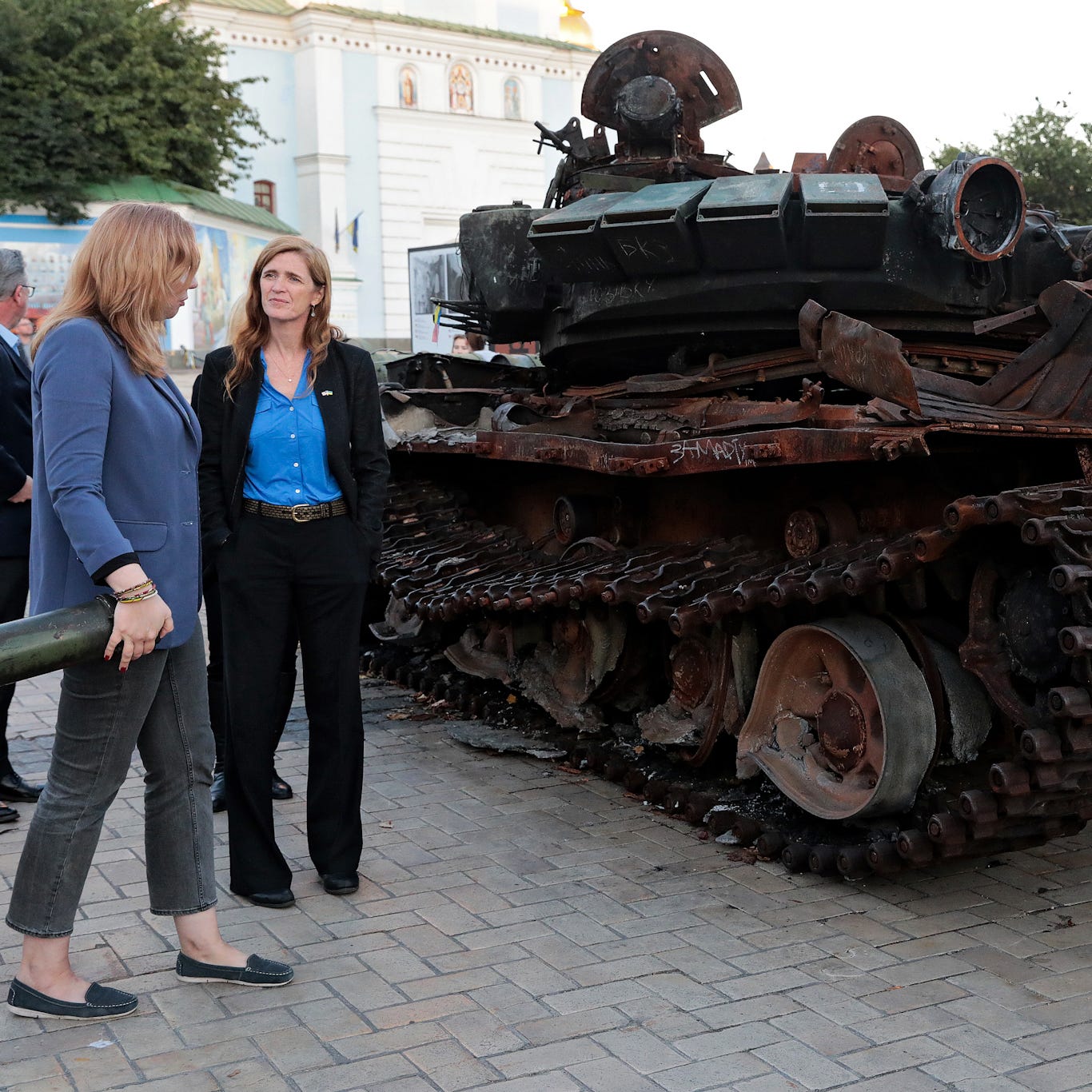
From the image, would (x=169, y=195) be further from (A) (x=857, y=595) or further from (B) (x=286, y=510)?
(A) (x=857, y=595)

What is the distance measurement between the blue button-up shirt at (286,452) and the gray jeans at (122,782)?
Answer: 2.41 feet

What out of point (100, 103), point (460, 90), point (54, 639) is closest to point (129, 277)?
point (54, 639)

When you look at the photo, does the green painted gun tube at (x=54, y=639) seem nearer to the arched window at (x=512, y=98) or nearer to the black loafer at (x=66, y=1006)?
the black loafer at (x=66, y=1006)

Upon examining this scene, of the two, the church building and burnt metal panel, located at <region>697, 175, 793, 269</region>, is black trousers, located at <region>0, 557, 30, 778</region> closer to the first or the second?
burnt metal panel, located at <region>697, 175, 793, 269</region>

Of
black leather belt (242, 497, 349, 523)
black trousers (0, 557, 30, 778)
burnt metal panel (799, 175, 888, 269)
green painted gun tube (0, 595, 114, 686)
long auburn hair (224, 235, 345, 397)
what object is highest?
burnt metal panel (799, 175, 888, 269)

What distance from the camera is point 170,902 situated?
3.98 metres

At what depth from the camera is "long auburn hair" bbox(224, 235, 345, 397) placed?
461 centimetres

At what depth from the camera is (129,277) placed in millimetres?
3703

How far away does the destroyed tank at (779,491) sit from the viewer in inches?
177

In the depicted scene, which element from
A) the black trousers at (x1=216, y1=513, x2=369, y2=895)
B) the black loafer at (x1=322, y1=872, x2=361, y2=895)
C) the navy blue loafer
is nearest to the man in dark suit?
the black trousers at (x1=216, y1=513, x2=369, y2=895)

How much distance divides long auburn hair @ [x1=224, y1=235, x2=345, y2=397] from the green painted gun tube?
128cm

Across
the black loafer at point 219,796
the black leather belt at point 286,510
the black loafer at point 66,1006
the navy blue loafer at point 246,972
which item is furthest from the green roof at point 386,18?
the black loafer at point 66,1006

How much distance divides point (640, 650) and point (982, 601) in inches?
86.9

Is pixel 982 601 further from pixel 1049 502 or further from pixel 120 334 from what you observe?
pixel 120 334
